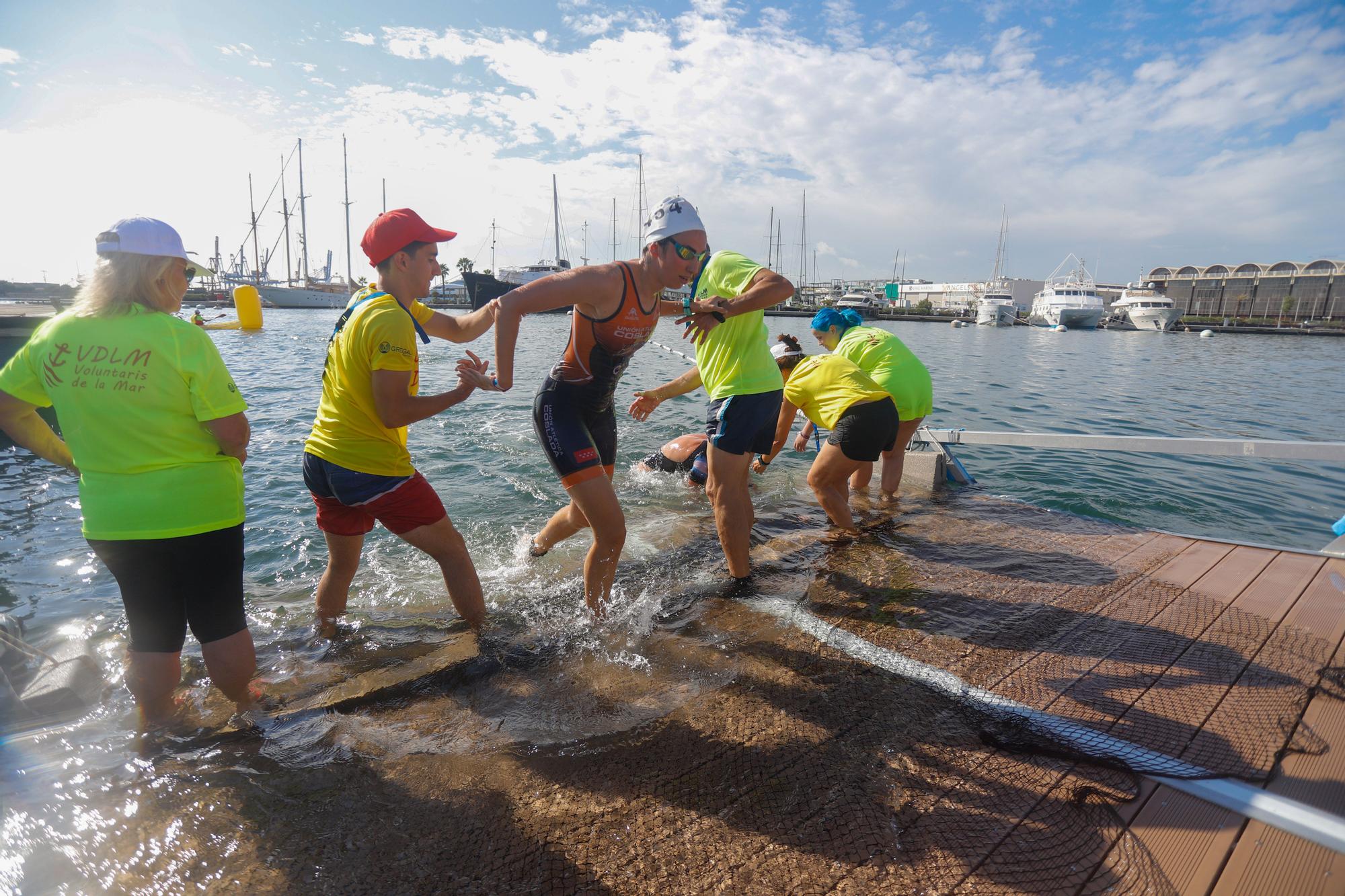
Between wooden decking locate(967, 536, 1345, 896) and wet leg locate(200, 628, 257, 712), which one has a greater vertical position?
wet leg locate(200, 628, 257, 712)

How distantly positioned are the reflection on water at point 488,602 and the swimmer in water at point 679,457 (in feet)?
0.82

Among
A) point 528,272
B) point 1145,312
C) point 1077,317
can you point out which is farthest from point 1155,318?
point 528,272

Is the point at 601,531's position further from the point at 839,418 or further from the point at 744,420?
the point at 839,418

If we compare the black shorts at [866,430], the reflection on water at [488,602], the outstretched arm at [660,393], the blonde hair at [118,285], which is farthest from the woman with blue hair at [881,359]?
the blonde hair at [118,285]

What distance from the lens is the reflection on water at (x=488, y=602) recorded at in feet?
8.38

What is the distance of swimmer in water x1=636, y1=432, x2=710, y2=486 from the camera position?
8125 mm

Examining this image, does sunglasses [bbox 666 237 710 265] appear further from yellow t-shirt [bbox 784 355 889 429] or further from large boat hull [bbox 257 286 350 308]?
large boat hull [bbox 257 286 350 308]

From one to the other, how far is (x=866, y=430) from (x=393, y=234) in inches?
145

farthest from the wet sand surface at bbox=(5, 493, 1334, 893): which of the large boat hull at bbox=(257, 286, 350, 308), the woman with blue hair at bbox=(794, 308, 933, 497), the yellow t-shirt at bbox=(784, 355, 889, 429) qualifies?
the large boat hull at bbox=(257, 286, 350, 308)

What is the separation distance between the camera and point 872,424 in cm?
523

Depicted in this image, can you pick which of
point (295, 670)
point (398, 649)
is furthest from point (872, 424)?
point (295, 670)

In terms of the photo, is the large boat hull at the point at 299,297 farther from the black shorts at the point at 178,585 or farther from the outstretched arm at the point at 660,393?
the black shorts at the point at 178,585

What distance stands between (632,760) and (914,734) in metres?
1.22

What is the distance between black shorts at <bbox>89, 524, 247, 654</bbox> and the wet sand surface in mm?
592
